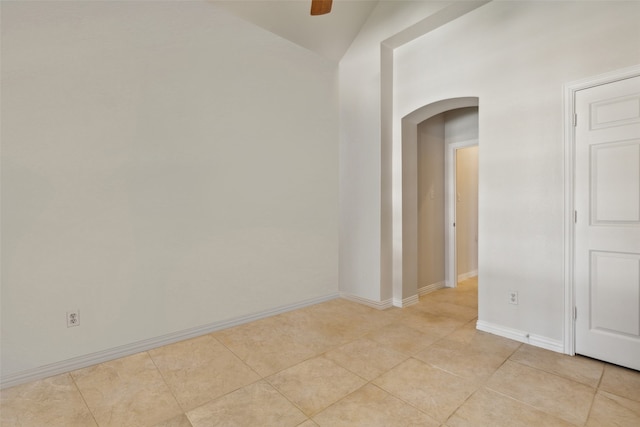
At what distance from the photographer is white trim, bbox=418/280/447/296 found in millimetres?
4074

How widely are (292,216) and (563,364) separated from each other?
2671mm

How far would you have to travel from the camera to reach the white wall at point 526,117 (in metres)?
2.29

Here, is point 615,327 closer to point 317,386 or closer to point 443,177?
point 317,386

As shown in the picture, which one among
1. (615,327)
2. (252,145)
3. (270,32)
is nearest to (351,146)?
(252,145)

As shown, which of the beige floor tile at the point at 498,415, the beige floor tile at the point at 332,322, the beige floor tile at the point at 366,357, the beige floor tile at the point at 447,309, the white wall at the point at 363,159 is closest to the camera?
the beige floor tile at the point at 498,415

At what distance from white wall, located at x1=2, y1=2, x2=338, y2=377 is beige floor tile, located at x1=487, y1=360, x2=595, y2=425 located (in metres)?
2.13

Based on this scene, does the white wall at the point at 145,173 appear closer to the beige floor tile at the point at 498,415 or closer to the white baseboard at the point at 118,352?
the white baseboard at the point at 118,352

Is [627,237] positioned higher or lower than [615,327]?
higher

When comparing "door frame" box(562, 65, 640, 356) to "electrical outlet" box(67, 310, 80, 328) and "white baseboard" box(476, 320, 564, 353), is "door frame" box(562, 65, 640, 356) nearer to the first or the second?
"white baseboard" box(476, 320, 564, 353)

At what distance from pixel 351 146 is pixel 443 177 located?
5.02 feet

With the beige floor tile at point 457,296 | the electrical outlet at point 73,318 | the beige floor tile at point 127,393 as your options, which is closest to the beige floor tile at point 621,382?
the beige floor tile at point 457,296

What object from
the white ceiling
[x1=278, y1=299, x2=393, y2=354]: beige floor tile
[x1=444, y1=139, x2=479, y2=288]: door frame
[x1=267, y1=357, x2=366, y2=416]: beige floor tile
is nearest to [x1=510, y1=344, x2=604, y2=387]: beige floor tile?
[x1=278, y1=299, x2=393, y2=354]: beige floor tile

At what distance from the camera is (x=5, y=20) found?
6.68 feet

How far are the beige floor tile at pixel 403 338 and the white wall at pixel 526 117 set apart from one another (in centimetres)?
66
